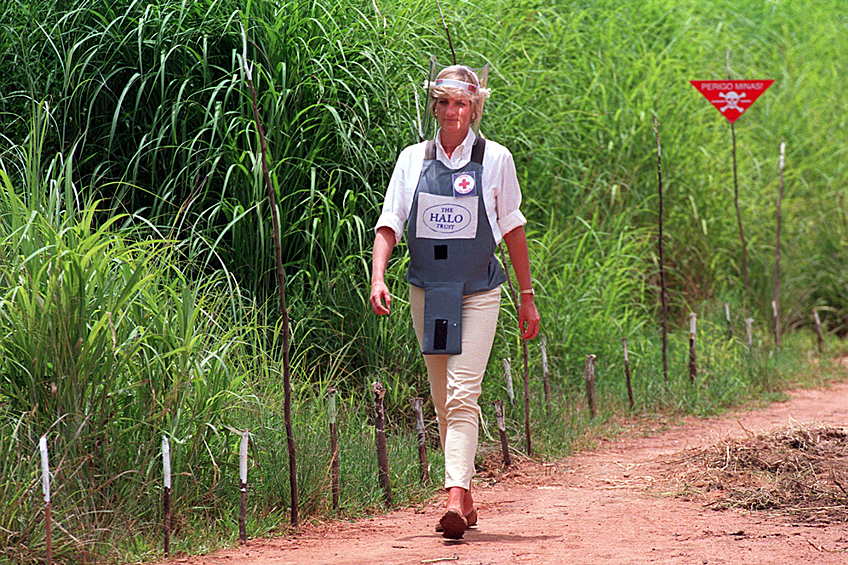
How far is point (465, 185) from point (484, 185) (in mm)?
83

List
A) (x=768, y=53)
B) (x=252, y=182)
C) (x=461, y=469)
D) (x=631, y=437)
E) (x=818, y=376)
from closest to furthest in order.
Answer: (x=461, y=469) < (x=252, y=182) < (x=631, y=437) < (x=818, y=376) < (x=768, y=53)

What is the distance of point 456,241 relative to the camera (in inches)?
145

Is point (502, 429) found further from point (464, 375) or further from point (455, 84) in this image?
point (455, 84)

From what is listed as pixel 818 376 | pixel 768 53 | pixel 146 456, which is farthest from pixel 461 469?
pixel 768 53

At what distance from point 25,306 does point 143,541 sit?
0.91 metres

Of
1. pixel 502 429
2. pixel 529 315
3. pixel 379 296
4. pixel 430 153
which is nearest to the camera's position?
pixel 379 296

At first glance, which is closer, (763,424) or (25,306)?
(25,306)

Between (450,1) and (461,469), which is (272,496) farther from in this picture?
(450,1)

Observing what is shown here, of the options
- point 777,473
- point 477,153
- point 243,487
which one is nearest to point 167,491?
point 243,487

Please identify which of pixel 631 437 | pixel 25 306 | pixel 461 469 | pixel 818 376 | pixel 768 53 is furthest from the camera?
Result: pixel 768 53

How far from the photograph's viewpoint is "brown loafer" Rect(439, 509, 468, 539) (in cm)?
352

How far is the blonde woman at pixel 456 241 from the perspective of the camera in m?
3.65

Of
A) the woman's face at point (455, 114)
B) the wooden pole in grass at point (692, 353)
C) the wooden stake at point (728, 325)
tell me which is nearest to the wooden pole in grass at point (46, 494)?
the woman's face at point (455, 114)

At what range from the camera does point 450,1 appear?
6805 millimetres
